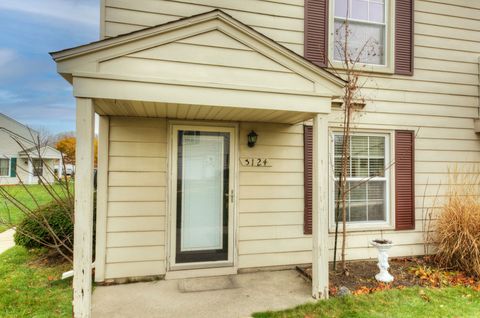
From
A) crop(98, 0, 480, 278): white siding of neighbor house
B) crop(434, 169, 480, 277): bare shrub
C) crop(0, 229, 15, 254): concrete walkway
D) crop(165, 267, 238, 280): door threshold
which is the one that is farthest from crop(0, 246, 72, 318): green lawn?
crop(434, 169, 480, 277): bare shrub

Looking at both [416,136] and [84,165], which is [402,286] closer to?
[416,136]

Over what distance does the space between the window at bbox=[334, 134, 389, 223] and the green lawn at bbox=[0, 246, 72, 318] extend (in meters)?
4.16

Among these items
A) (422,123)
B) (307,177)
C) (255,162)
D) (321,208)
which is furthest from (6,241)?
(422,123)

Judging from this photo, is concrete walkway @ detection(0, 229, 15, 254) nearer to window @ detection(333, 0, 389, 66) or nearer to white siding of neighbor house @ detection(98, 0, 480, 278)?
white siding of neighbor house @ detection(98, 0, 480, 278)

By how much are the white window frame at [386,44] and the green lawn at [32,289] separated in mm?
5132

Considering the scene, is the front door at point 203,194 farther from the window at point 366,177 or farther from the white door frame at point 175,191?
the window at point 366,177

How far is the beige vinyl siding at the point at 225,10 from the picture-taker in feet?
13.6

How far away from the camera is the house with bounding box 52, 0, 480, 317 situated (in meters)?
3.16

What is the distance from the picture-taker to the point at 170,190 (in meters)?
4.38

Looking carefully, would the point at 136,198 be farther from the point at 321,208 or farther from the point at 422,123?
the point at 422,123

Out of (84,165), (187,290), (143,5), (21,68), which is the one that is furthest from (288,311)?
(21,68)

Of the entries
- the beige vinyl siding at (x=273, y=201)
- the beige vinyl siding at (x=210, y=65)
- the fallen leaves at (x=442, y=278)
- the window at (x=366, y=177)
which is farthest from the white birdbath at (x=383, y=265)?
the beige vinyl siding at (x=210, y=65)

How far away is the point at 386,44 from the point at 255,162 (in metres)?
3.18

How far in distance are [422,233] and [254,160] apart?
3.35 metres
